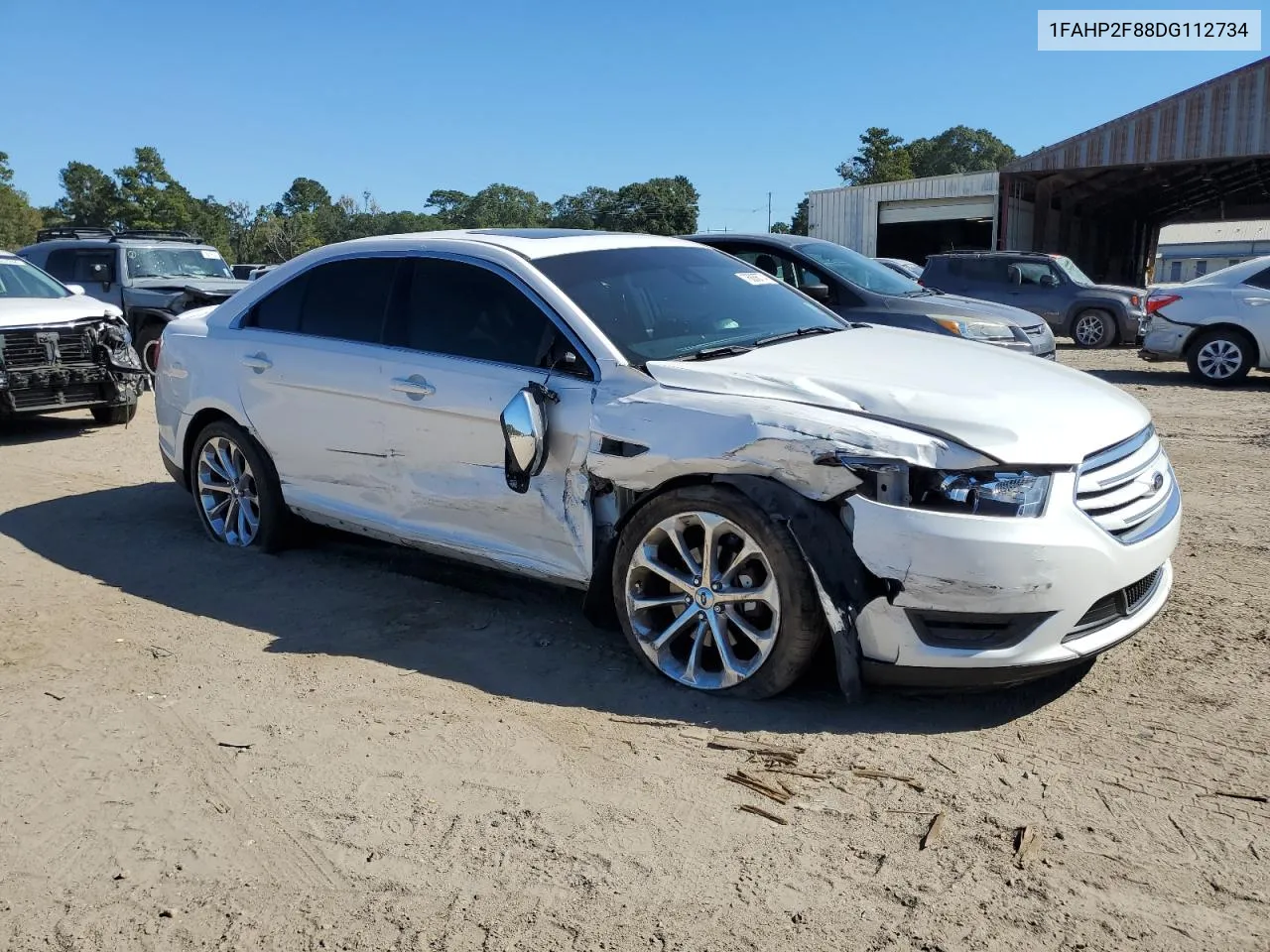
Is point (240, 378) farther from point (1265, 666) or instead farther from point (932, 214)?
point (932, 214)

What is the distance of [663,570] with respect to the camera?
13.3 feet

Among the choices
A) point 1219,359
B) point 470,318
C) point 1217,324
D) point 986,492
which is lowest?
point 1219,359

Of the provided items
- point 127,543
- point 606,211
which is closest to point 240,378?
point 127,543

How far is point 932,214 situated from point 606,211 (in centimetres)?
5226

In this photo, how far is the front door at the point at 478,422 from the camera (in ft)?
14.3

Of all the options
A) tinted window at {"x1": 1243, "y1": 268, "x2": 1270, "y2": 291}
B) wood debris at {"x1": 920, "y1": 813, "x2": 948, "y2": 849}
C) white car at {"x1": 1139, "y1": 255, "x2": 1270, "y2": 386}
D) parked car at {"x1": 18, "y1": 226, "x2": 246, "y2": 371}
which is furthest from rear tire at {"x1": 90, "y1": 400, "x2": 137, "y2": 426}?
tinted window at {"x1": 1243, "y1": 268, "x2": 1270, "y2": 291}

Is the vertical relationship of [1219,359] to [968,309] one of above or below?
below

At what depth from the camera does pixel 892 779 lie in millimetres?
3383

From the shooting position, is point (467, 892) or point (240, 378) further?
point (240, 378)

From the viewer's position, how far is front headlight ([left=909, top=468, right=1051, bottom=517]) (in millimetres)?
3531

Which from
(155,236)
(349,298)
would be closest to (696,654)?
(349,298)

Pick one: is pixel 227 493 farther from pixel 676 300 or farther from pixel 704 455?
pixel 704 455

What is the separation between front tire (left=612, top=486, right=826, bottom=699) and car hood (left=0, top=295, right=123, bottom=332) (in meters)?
7.99

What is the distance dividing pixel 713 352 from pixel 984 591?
1494 mm
